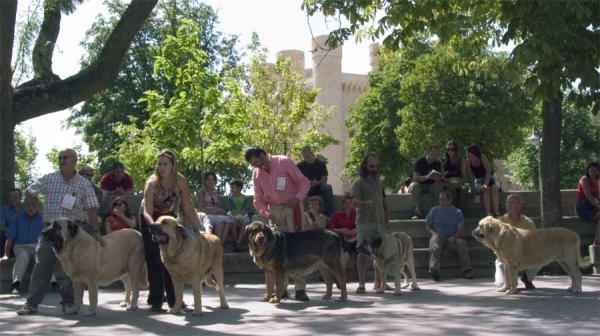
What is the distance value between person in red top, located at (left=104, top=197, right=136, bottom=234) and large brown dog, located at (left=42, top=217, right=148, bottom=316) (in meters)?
3.18

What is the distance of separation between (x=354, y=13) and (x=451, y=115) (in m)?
29.3

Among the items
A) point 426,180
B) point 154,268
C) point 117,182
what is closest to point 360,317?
point 154,268

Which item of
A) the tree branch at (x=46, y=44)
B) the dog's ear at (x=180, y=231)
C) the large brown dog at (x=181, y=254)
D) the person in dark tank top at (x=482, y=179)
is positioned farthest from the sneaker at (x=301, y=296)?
the tree branch at (x=46, y=44)

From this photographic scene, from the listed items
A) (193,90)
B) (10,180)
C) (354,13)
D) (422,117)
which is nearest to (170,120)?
(193,90)

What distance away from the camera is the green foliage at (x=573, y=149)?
51031 mm

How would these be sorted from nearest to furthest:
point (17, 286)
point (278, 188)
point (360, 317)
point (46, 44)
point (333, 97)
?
point (360, 317) < point (278, 188) < point (17, 286) < point (46, 44) < point (333, 97)

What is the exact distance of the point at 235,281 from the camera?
1359cm

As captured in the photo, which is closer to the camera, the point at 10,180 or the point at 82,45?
the point at 10,180

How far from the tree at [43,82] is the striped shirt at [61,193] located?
414 centimetres

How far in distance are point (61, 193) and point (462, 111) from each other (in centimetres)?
3313

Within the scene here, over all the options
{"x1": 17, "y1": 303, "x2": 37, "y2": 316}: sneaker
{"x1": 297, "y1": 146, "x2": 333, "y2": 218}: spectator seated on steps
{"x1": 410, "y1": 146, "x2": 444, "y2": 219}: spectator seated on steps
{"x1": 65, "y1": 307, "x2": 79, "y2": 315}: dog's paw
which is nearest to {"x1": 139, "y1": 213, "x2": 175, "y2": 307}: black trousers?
{"x1": 65, "y1": 307, "x2": 79, "y2": 315}: dog's paw

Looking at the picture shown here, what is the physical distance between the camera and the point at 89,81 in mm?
14133

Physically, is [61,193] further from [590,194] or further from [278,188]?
[590,194]

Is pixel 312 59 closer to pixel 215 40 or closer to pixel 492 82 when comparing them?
pixel 215 40
